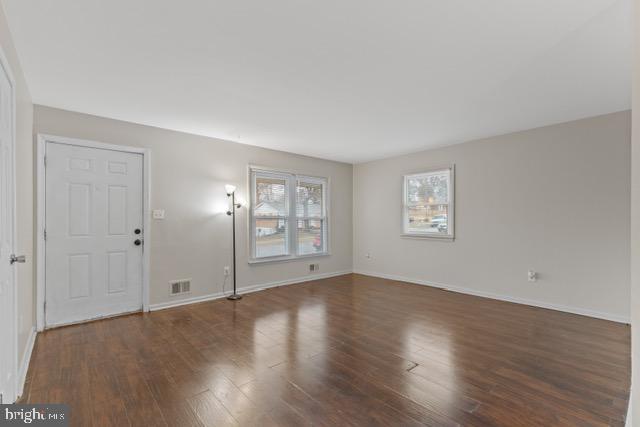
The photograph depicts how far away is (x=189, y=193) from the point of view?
4.45 metres

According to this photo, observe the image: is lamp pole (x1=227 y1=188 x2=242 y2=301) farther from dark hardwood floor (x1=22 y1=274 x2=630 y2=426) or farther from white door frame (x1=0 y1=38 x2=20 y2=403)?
white door frame (x1=0 y1=38 x2=20 y2=403)

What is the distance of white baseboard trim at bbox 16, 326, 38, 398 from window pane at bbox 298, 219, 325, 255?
153 inches

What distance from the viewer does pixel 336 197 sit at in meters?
6.62

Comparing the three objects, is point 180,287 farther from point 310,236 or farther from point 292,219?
point 310,236

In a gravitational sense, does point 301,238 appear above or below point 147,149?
below

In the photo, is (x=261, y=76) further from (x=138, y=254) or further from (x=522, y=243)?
(x=522, y=243)

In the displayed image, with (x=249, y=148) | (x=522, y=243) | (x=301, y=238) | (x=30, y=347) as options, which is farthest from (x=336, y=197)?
(x=30, y=347)

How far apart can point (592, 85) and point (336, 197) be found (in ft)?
14.6

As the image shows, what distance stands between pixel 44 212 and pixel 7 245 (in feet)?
5.99

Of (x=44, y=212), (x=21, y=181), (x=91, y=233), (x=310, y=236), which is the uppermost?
(x=21, y=181)

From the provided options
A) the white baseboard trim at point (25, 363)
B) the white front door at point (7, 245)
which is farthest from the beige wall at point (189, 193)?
the white front door at point (7, 245)

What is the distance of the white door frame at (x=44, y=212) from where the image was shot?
129 inches


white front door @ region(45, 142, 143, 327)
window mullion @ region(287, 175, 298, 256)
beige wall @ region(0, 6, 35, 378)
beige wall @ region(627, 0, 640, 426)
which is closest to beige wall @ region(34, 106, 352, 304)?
white front door @ region(45, 142, 143, 327)

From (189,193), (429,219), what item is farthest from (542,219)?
(189,193)
